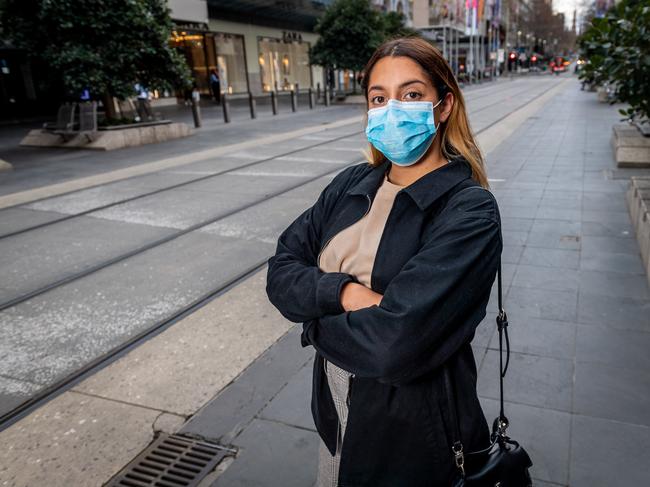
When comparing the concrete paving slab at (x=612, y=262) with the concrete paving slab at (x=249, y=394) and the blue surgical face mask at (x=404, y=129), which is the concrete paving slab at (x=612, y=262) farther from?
the blue surgical face mask at (x=404, y=129)

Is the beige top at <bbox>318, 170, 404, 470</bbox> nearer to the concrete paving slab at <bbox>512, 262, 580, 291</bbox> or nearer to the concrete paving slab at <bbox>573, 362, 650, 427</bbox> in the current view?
the concrete paving slab at <bbox>573, 362, 650, 427</bbox>

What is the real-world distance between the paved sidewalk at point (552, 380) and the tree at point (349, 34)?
2301 cm

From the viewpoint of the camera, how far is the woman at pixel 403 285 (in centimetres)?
136

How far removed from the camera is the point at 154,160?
12.7 metres

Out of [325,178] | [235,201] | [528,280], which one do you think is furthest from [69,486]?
[325,178]

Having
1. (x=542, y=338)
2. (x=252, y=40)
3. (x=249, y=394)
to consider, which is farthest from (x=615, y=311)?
(x=252, y=40)

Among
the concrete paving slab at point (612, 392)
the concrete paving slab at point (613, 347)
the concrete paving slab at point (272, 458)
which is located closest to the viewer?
the concrete paving slab at point (272, 458)

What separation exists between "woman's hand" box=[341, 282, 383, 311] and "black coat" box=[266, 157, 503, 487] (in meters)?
0.02

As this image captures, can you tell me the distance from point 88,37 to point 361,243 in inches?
603

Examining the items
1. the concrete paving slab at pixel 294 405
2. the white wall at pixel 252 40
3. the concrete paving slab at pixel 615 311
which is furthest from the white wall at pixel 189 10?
→ the concrete paving slab at pixel 294 405

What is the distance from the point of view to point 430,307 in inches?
52.2

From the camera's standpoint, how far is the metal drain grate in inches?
105

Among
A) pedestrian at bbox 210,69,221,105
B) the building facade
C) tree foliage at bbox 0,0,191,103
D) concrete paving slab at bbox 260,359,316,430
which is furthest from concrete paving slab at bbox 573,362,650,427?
pedestrian at bbox 210,69,221,105

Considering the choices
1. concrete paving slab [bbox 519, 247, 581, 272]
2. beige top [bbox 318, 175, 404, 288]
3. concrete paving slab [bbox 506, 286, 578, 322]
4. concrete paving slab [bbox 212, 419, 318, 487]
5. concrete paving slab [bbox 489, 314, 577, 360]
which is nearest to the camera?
beige top [bbox 318, 175, 404, 288]
